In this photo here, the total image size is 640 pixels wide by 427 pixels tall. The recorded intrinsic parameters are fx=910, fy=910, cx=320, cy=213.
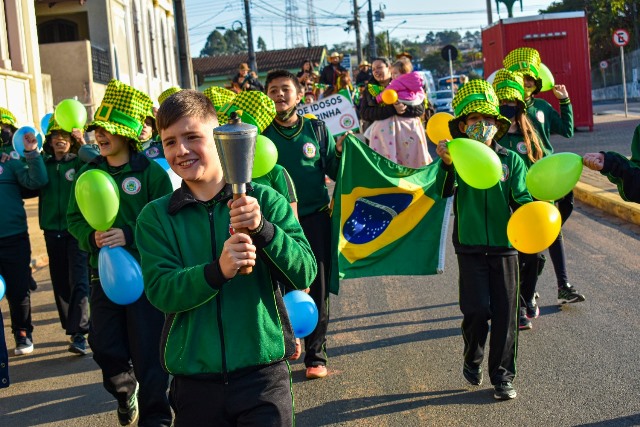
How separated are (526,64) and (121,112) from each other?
4221 mm

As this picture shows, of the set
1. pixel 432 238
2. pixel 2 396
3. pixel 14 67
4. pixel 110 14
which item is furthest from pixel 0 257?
pixel 110 14

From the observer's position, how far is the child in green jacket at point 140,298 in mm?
5148

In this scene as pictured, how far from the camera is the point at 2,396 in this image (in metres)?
6.71

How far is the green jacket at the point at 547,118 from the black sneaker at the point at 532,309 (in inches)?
57.2

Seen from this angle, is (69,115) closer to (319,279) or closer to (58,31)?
(319,279)

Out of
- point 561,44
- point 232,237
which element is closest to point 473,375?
point 232,237

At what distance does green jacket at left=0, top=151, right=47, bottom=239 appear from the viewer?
768 centimetres

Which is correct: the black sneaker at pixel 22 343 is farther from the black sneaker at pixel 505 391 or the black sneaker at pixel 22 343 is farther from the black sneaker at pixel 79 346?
the black sneaker at pixel 505 391

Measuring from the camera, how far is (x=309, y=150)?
6.63m

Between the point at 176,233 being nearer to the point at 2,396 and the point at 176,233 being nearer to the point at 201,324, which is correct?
the point at 201,324

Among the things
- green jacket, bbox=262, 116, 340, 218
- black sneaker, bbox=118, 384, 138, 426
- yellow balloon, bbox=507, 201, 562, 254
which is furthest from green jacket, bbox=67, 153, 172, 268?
yellow balloon, bbox=507, 201, 562, 254

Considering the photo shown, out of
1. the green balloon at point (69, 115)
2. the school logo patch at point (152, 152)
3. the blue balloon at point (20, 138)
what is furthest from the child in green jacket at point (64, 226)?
the school logo patch at point (152, 152)

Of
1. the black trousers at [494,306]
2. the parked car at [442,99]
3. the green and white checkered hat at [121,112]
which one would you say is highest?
the parked car at [442,99]

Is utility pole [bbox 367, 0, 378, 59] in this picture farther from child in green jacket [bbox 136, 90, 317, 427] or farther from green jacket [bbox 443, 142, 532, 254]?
child in green jacket [bbox 136, 90, 317, 427]
